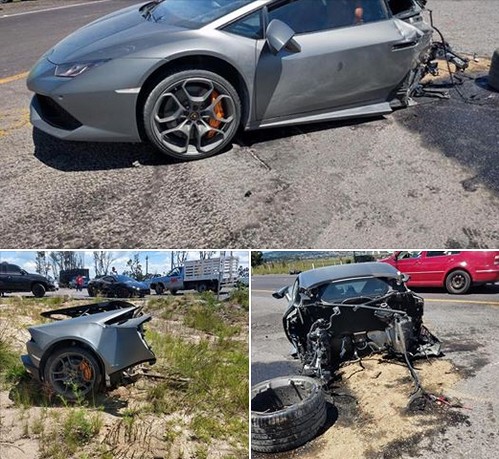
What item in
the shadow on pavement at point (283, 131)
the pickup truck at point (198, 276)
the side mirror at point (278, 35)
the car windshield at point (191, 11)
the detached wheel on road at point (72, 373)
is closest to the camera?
the pickup truck at point (198, 276)

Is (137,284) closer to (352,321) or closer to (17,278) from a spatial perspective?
(17,278)

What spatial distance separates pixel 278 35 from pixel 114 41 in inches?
51.8

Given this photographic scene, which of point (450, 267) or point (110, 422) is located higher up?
point (450, 267)

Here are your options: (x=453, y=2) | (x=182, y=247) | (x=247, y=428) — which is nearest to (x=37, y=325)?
(x=182, y=247)

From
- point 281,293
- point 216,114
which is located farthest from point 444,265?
point 216,114

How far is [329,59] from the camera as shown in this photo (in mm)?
5102

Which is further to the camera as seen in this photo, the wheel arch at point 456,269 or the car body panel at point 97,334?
the car body panel at point 97,334

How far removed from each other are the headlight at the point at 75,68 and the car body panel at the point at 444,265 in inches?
106

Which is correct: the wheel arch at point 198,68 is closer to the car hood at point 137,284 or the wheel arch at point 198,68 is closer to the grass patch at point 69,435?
the car hood at point 137,284

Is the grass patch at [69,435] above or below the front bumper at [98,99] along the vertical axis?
below

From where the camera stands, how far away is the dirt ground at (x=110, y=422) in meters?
3.04

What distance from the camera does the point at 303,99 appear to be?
5148 millimetres

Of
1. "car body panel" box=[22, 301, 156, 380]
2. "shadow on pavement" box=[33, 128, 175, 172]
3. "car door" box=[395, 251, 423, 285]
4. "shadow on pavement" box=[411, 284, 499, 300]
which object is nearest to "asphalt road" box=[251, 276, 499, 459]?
"shadow on pavement" box=[411, 284, 499, 300]

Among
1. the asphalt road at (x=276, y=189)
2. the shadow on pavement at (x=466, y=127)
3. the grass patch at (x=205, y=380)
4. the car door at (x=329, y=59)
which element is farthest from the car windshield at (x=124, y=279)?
the shadow on pavement at (x=466, y=127)
